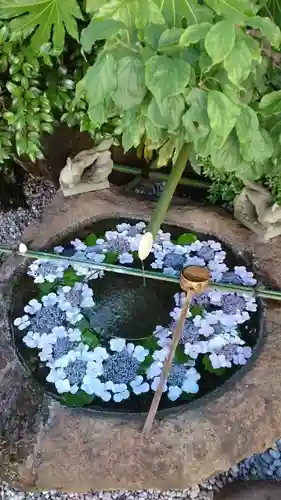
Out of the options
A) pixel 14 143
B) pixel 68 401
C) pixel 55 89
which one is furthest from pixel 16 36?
pixel 68 401

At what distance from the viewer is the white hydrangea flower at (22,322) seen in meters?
2.08

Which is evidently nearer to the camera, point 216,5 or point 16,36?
point 216,5

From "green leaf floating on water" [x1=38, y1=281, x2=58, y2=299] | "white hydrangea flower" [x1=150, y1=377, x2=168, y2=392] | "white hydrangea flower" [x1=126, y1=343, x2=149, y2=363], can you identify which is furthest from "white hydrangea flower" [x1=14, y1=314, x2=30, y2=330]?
"white hydrangea flower" [x1=150, y1=377, x2=168, y2=392]

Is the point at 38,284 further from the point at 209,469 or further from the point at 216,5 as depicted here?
the point at 216,5

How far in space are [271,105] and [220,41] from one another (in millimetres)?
611

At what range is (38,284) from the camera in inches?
87.4

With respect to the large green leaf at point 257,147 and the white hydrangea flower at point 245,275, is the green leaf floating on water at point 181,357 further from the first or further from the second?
the large green leaf at point 257,147

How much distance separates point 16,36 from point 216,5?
37.6 inches

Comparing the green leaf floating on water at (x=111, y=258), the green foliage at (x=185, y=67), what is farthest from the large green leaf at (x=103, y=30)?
the green leaf floating on water at (x=111, y=258)

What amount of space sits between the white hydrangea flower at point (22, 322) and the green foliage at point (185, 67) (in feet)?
2.70

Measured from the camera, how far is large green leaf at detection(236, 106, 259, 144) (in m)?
1.48

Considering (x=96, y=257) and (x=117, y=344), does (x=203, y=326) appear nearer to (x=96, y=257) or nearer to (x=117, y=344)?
(x=117, y=344)

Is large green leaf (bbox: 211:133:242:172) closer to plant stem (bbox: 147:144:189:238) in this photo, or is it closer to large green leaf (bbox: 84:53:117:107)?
large green leaf (bbox: 84:53:117:107)

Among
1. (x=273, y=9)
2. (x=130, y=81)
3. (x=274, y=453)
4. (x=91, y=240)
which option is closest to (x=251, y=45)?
(x=130, y=81)
